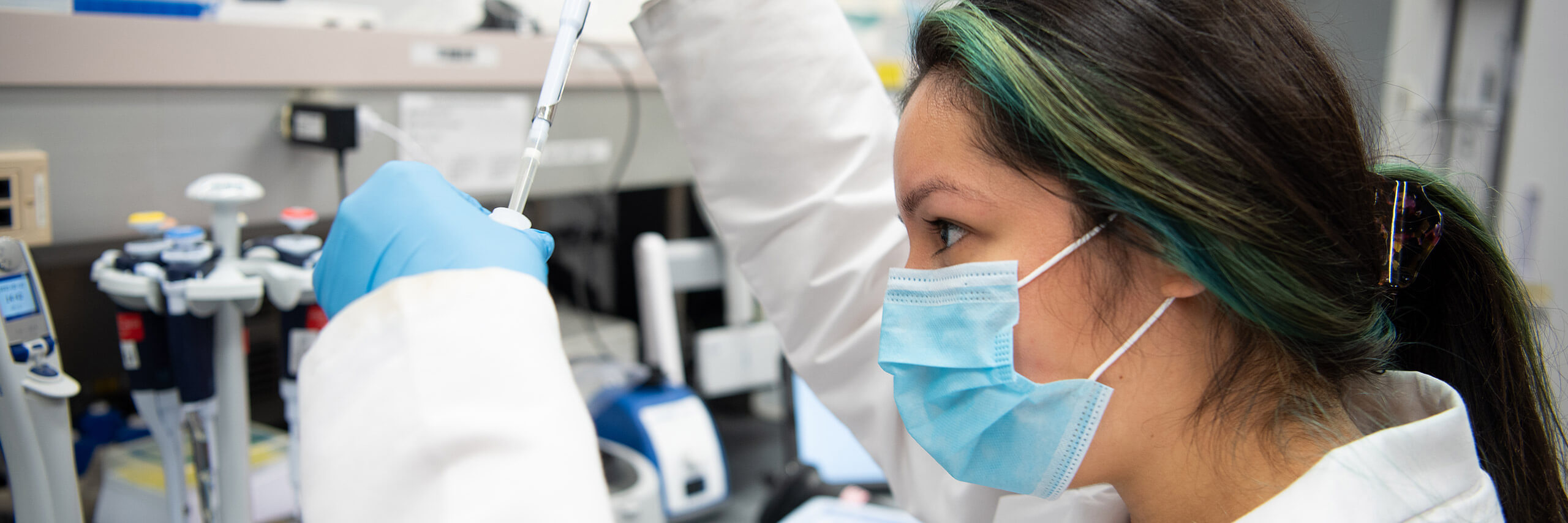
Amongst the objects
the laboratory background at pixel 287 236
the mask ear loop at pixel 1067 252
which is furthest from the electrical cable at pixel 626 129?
the mask ear loop at pixel 1067 252

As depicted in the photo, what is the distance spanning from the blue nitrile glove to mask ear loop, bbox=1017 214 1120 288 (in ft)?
1.09

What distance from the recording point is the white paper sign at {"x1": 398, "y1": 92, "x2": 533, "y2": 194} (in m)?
1.15

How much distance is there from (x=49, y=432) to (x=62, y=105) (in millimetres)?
378

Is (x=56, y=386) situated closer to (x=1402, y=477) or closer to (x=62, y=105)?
A: (x=62, y=105)

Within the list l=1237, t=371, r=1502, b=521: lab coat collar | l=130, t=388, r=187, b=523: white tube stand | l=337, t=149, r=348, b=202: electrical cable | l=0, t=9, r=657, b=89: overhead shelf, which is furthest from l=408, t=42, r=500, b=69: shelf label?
l=1237, t=371, r=1502, b=521: lab coat collar

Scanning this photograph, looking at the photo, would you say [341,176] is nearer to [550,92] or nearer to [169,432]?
[169,432]

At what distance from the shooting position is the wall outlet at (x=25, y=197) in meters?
0.75

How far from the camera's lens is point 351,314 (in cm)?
46

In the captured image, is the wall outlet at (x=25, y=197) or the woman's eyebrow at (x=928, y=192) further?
the wall outlet at (x=25, y=197)

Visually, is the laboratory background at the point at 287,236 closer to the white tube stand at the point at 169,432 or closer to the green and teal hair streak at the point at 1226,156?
the white tube stand at the point at 169,432

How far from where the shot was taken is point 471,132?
1.23 meters

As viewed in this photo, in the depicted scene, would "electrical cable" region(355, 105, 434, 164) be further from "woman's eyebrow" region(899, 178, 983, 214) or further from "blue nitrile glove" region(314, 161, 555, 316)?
"woman's eyebrow" region(899, 178, 983, 214)

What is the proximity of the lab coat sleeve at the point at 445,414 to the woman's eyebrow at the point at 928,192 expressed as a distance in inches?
11.6

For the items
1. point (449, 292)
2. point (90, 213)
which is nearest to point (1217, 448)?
point (449, 292)
